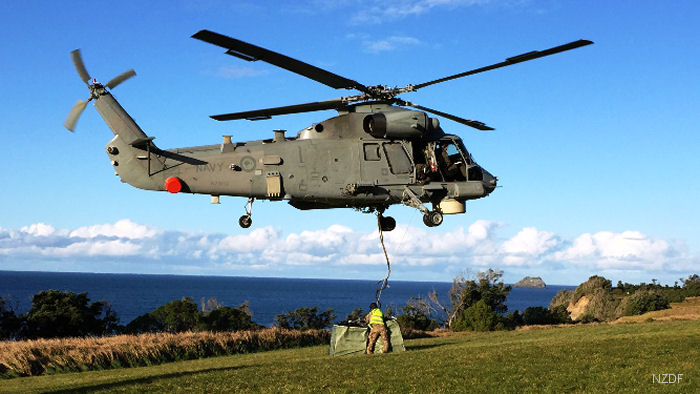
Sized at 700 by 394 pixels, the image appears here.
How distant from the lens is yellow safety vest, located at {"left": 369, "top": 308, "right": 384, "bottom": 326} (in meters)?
21.6

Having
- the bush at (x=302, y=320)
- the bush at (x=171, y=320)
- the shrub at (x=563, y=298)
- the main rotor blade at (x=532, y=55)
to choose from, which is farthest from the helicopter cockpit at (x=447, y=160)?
the shrub at (x=563, y=298)

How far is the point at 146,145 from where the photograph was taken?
55.4 feet

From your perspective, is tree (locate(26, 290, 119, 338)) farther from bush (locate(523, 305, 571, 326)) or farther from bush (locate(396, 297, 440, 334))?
bush (locate(523, 305, 571, 326))

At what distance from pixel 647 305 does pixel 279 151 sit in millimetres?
37480

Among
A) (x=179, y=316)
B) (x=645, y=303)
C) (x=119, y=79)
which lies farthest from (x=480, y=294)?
(x=119, y=79)

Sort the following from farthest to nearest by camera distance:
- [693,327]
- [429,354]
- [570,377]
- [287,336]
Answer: [287,336], [693,327], [429,354], [570,377]

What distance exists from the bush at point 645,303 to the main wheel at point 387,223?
3254cm

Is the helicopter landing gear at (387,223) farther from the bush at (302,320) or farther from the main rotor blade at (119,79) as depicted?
the bush at (302,320)

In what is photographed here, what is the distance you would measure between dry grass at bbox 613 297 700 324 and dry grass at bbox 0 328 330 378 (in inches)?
847

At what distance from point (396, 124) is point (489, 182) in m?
3.56

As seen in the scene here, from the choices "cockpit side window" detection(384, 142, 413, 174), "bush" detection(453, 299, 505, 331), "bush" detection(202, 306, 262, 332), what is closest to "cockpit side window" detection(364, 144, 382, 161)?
"cockpit side window" detection(384, 142, 413, 174)

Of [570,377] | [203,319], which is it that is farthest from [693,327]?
[203,319]

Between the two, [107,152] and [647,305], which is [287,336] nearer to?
[107,152]

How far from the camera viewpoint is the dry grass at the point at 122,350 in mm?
24672
